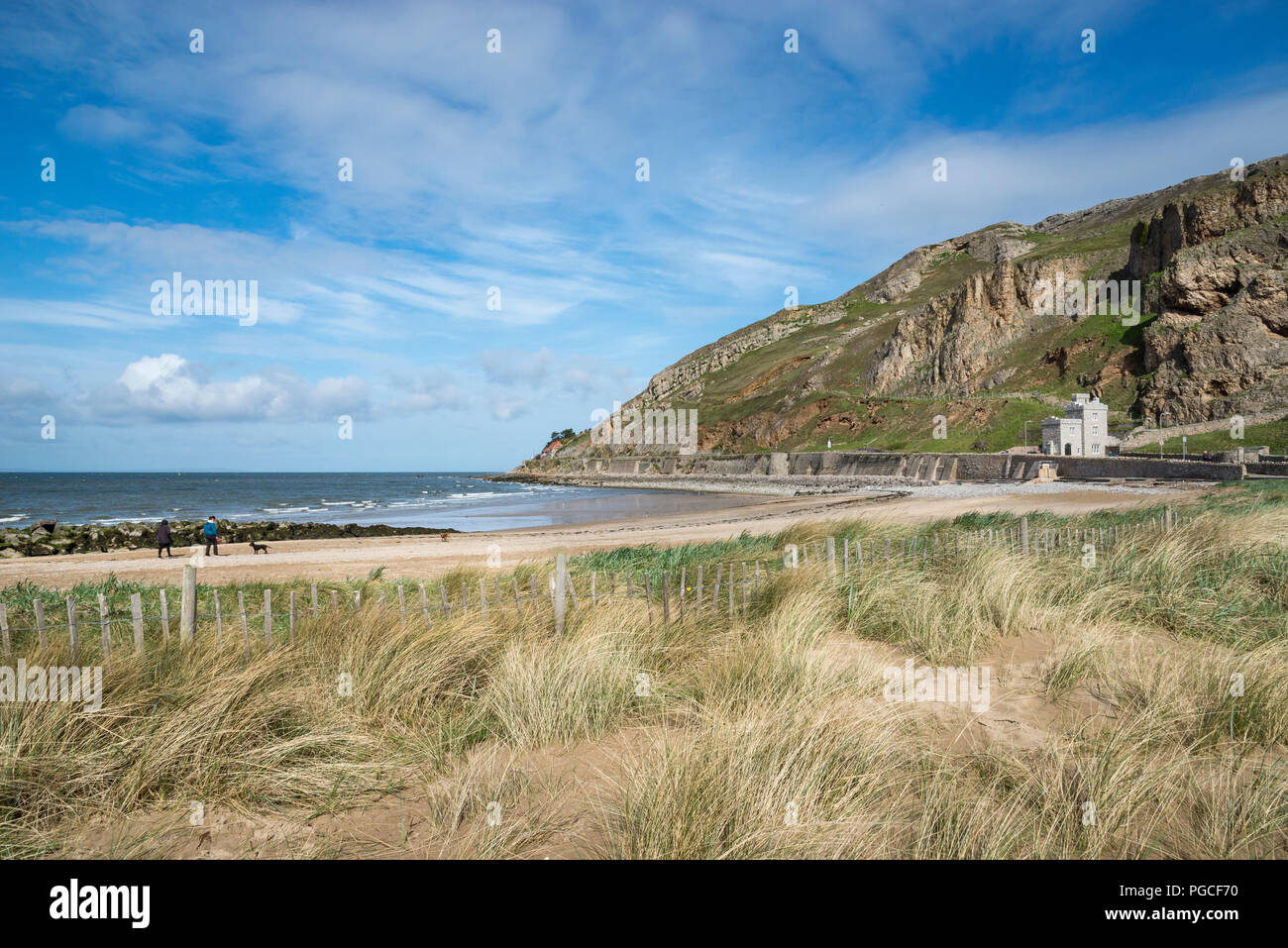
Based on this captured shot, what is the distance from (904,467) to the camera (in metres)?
61.6

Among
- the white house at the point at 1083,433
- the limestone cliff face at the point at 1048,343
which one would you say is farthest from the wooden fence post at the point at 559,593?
the limestone cliff face at the point at 1048,343

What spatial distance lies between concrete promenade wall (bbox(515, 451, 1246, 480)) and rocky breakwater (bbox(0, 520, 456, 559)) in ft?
120

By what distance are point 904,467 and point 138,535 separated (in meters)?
56.5

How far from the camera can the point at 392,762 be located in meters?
3.87

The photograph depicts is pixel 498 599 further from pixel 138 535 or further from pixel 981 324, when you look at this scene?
pixel 981 324

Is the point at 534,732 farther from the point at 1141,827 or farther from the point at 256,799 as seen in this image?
the point at 1141,827

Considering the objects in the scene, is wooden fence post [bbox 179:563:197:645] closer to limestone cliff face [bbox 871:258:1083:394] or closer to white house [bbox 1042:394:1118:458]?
white house [bbox 1042:394:1118:458]

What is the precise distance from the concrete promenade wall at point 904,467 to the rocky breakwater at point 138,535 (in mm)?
36569

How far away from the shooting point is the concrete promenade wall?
34312mm

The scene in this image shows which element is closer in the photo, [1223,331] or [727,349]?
[1223,331]

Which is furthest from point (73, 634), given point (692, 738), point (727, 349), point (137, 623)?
point (727, 349)

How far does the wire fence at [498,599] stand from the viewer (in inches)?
217

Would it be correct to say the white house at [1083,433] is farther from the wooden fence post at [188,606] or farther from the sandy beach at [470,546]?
the wooden fence post at [188,606]

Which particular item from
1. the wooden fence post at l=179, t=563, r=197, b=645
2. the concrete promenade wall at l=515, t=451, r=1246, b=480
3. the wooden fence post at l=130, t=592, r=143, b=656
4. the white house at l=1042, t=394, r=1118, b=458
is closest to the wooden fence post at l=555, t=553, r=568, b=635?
the wooden fence post at l=179, t=563, r=197, b=645
